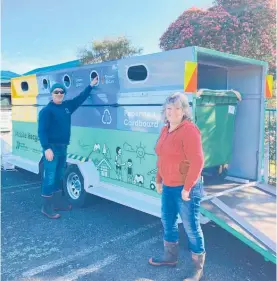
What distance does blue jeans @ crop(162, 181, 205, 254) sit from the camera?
3039mm

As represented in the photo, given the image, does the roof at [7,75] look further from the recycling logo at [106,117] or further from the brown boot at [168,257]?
the brown boot at [168,257]

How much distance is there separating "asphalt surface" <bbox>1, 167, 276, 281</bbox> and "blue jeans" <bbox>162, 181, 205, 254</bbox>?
46 cm

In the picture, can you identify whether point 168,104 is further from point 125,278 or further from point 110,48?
point 110,48

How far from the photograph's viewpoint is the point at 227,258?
364cm

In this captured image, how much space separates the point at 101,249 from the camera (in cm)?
390

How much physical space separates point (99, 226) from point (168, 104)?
7.57 ft

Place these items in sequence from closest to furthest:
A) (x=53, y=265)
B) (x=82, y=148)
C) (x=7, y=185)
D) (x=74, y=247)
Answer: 1. (x=53, y=265)
2. (x=74, y=247)
3. (x=82, y=148)
4. (x=7, y=185)

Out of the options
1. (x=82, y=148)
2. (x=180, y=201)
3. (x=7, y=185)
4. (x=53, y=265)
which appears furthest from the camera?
(x=7, y=185)

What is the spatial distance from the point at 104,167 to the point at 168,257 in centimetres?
185

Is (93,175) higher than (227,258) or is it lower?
higher

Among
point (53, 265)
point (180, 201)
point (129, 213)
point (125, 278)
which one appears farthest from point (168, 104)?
point (129, 213)

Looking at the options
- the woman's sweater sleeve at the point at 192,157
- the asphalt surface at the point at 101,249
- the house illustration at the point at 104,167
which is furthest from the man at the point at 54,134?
the woman's sweater sleeve at the point at 192,157

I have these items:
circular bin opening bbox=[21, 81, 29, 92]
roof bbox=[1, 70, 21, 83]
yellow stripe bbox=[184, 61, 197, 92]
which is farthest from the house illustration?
roof bbox=[1, 70, 21, 83]

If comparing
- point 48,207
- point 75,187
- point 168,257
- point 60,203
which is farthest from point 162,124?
point 60,203
